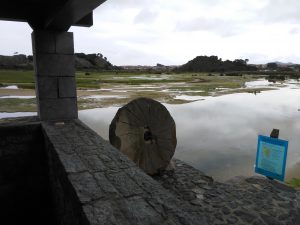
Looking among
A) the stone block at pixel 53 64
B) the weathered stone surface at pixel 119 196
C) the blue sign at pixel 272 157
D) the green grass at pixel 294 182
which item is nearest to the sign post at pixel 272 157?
Result: the blue sign at pixel 272 157

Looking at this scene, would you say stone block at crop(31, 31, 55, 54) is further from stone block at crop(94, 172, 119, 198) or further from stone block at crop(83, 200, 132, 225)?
stone block at crop(83, 200, 132, 225)

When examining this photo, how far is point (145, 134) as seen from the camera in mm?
6512

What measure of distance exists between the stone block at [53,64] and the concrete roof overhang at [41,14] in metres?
0.57

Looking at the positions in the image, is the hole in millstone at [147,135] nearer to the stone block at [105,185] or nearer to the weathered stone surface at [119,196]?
the weathered stone surface at [119,196]

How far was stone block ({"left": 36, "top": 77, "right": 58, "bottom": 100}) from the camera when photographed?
5527 millimetres

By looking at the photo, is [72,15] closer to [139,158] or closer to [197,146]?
[139,158]

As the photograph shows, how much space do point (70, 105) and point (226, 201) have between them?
3.87 metres

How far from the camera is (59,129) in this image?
4965 millimetres

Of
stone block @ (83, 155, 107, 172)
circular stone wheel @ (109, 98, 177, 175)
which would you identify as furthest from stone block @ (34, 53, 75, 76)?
stone block @ (83, 155, 107, 172)

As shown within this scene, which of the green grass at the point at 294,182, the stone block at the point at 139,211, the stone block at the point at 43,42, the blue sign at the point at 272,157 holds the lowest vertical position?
the green grass at the point at 294,182

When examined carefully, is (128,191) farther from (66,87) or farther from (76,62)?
(76,62)

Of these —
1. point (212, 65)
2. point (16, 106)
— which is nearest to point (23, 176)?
point (16, 106)

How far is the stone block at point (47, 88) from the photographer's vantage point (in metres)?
5.53

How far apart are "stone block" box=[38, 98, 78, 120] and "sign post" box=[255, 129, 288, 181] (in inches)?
182
